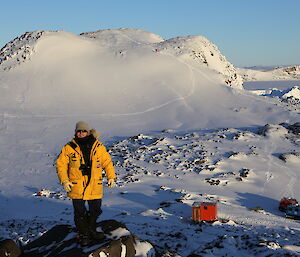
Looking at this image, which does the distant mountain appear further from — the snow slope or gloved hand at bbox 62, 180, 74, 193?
gloved hand at bbox 62, 180, 74, 193

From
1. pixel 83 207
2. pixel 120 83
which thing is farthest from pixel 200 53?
pixel 83 207

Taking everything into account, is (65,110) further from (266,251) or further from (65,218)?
(266,251)

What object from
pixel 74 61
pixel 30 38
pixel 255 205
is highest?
pixel 30 38

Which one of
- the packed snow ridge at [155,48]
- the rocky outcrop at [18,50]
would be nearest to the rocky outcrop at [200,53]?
the packed snow ridge at [155,48]

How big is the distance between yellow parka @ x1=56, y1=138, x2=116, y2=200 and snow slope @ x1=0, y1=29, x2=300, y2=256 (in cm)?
271

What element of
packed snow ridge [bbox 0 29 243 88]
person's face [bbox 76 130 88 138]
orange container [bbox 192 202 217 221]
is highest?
packed snow ridge [bbox 0 29 243 88]

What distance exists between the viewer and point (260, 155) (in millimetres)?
23062

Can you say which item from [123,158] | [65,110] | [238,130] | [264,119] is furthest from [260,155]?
[65,110]

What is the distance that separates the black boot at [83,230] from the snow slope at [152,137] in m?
2.21

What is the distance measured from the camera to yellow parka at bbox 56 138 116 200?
21.4 feet

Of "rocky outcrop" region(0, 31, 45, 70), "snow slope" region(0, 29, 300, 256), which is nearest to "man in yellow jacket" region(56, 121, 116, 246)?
"snow slope" region(0, 29, 300, 256)

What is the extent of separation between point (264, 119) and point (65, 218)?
970 inches

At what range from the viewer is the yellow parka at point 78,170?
652cm

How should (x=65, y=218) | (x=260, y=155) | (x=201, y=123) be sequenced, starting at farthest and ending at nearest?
(x=201, y=123) < (x=260, y=155) < (x=65, y=218)
